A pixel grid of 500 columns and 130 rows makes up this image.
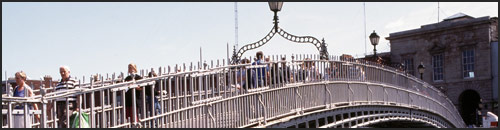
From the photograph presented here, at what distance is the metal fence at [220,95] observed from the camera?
32.1 ft

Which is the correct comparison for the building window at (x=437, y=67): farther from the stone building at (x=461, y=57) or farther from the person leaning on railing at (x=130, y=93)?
the person leaning on railing at (x=130, y=93)

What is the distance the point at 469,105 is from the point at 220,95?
127ft

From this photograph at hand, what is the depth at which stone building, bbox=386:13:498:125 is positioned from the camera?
150 feet

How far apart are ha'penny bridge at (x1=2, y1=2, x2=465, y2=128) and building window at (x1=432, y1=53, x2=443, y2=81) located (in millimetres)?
25432

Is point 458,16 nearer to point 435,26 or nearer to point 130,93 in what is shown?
point 435,26

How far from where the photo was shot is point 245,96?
12.8 meters

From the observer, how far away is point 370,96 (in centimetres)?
2003

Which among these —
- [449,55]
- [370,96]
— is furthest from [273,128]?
[449,55]

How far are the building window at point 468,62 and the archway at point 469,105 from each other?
1.12 m

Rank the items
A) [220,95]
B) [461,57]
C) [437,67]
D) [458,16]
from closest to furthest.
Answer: [220,95] < [461,57] < [437,67] < [458,16]

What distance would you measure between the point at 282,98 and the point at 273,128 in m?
1.36

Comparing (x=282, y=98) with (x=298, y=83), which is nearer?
(x=282, y=98)

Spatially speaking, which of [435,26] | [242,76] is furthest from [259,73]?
[435,26]

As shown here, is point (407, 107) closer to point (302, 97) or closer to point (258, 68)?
point (302, 97)
